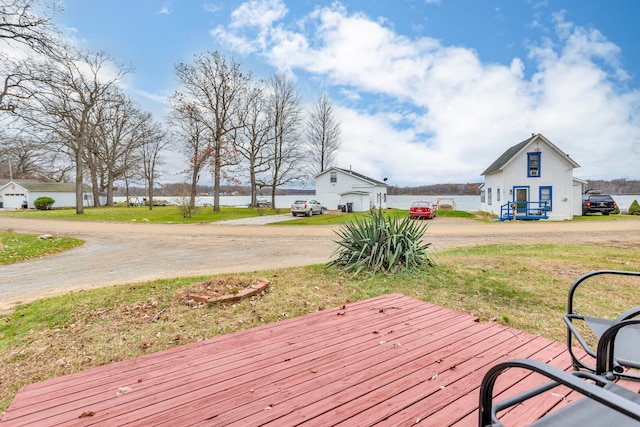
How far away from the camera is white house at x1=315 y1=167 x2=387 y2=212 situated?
33.1 m

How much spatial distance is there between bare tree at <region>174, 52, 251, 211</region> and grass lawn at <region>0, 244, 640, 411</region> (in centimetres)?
2421

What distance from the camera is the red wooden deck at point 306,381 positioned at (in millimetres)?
1696

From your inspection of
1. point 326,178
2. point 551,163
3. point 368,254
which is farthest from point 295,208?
point 368,254

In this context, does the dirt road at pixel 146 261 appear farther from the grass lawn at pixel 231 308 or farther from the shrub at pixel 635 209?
the shrub at pixel 635 209

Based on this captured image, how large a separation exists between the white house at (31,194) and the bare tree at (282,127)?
33271mm

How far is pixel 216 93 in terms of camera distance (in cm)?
2877

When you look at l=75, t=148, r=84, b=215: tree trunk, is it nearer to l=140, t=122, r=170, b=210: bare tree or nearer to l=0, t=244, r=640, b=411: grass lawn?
l=140, t=122, r=170, b=210: bare tree

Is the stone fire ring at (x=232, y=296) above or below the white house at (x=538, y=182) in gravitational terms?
below

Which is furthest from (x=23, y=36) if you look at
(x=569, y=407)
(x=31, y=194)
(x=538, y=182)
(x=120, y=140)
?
(x=31, y=194)

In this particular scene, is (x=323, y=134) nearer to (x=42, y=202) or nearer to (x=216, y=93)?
(x=216, y=93)

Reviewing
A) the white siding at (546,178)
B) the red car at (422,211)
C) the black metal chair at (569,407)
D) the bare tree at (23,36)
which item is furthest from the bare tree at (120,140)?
the black metal chair at (569,407)

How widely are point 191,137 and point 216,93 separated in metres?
5.19

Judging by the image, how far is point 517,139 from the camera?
92.2ft

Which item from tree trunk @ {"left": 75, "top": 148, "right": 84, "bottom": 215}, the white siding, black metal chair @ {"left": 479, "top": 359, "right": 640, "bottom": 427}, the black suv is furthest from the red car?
tree trunk @ {"left": 75, "top": 148, "right": 84, "bottom": 215}
